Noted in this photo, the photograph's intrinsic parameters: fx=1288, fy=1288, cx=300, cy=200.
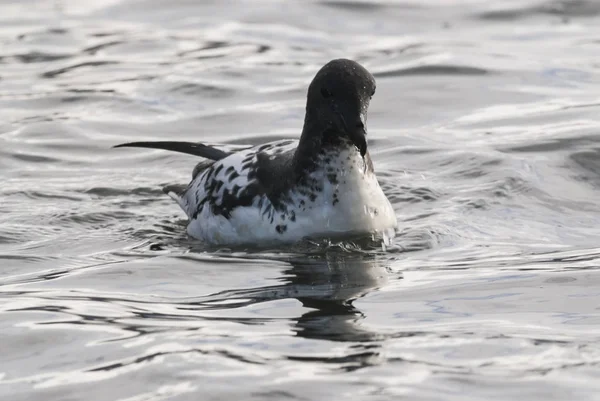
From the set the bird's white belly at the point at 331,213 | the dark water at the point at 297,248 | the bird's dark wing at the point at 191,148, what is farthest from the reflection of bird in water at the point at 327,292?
the bird's dark wing at the point at 191,148

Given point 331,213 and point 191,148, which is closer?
point 331,213

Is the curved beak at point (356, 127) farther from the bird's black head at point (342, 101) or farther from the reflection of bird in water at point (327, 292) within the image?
the reflection of bird in water at point (327, 292)

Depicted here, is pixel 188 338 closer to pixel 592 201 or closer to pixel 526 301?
pixel 526 301

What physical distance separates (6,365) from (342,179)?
112 inches

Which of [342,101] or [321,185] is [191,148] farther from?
[342,101]

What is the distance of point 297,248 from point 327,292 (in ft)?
3.12

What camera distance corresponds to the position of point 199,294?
6953 millimetres

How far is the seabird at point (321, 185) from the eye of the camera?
767cm

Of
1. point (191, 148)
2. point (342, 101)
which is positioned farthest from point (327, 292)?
point (191, 148)

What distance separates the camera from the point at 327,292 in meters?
7.00

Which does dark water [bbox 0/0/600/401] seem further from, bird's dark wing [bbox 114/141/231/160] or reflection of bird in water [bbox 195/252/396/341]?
bird's dark wing [bbox 114/141/231/160]

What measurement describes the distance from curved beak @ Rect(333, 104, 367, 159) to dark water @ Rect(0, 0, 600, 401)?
72 centimetres

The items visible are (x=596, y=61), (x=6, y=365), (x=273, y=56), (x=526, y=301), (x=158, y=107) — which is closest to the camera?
(x=6, y=365)

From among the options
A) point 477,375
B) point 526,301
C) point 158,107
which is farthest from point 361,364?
point 158,107
